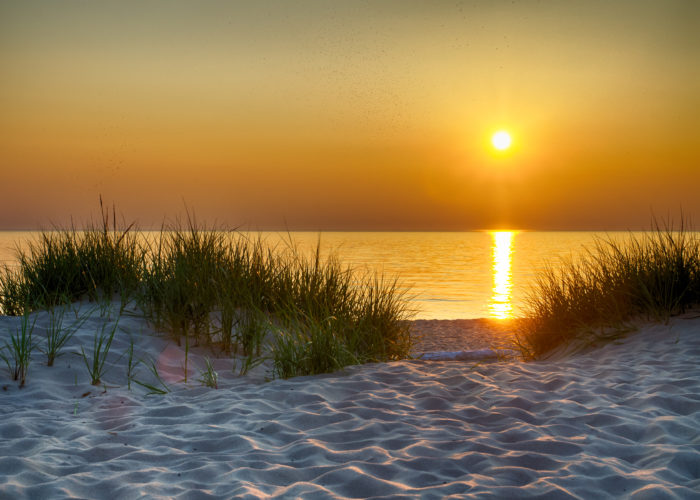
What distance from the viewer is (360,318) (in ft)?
20.6

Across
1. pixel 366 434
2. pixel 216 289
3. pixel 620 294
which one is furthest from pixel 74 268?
pixel 620 294

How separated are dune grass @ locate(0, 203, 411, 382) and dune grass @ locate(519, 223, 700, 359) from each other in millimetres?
1782

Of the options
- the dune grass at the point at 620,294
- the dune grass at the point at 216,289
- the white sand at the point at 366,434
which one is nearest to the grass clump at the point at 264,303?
the dune grass at the point at 216,289

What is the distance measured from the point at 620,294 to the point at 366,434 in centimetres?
442

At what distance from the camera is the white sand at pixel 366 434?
2533mm

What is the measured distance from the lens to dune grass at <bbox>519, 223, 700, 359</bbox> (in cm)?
625

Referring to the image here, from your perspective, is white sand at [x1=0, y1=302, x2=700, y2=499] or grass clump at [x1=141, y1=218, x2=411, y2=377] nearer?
white sand at [x1=0, y1=302, x2=700, y2=499]

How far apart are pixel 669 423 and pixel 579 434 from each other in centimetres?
55

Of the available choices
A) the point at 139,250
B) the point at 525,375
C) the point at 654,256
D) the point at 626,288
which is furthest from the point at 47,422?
the point at 654,256

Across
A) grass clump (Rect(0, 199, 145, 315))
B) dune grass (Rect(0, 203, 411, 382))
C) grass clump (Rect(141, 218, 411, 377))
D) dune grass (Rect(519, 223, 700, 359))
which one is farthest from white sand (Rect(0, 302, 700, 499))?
grass clump (Rect(0, 199, 145, 315))

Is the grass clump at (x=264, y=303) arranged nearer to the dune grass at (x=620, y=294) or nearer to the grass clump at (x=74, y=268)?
the grass clump at (x=74, y=268)

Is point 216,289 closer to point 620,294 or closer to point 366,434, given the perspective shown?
point 366,434

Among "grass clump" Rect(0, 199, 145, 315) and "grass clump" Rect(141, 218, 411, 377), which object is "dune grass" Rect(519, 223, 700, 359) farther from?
"grass clump" Rect(0, 199, 145, 315)

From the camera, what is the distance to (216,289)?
5996 mm
